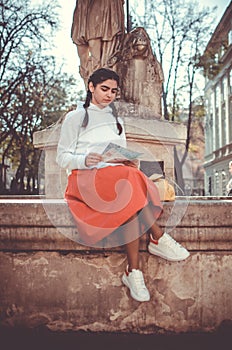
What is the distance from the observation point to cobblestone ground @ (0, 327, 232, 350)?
3014mm

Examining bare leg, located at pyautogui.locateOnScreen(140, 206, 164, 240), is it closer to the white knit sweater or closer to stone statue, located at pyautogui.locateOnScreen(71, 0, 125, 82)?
the white knit sweater

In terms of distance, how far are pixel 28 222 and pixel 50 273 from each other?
0.38 m

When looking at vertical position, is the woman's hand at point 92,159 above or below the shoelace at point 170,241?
above

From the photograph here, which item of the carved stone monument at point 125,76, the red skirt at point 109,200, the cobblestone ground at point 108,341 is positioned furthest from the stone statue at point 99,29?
the cobblestone ground at point 108,341

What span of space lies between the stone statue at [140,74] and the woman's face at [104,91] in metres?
3.85

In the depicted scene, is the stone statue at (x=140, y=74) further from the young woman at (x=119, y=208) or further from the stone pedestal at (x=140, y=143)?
the young woman at (x=119, y=208)

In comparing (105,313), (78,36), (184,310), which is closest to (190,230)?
(184,310)

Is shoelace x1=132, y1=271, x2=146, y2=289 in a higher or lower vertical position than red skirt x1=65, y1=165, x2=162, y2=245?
lower

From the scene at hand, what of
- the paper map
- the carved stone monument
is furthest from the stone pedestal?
the paper map

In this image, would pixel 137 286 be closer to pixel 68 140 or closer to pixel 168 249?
pixel 168 249

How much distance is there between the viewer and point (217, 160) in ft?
137

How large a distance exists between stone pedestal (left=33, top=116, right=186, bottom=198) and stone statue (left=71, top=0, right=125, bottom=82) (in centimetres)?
145

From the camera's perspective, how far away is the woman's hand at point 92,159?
332cm

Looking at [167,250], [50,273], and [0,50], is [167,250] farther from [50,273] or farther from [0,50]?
[0,50]
